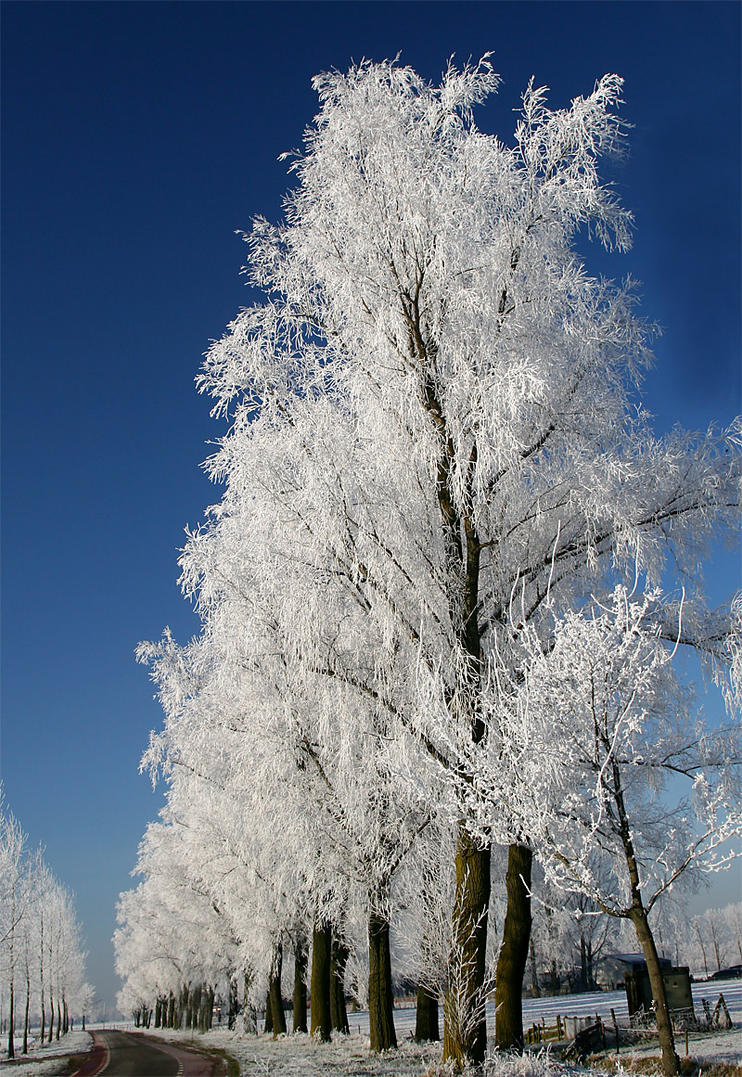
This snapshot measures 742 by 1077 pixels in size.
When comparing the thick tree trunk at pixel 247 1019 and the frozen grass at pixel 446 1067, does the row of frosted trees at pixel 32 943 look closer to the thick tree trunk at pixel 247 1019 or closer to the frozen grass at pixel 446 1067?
the thick tree trunk at pixel 247 1019

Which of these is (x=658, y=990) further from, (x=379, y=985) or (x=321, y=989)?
(x=321, y=989)

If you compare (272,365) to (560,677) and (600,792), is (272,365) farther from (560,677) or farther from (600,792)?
(600,792)

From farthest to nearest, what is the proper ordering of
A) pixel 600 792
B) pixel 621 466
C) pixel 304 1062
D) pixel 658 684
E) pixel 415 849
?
pixel 304 1062 → pixel 415 849 → pixel 658 684 → pixel 621 466 → pixel 600 792

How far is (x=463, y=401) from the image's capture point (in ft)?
27.6

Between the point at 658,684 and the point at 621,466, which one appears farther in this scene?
the point at 658,684

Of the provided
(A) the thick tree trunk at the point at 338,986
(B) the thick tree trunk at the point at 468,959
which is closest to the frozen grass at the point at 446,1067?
(B) the thick tree trunk at the point at 468,959

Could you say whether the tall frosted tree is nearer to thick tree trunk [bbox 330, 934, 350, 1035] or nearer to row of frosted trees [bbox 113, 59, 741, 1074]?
row of frosted trees [bbox 113, 59, 741, 1074]

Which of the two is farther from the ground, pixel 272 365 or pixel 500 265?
pixel 500 265

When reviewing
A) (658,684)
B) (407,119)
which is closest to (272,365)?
(407,119)

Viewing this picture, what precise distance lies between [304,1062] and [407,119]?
14.9m

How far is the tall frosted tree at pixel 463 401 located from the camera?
8289 millimetres

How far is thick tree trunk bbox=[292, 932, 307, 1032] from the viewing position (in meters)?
22.4

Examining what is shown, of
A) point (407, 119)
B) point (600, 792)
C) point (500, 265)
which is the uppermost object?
point (407, 119)

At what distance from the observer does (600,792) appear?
633 cm
